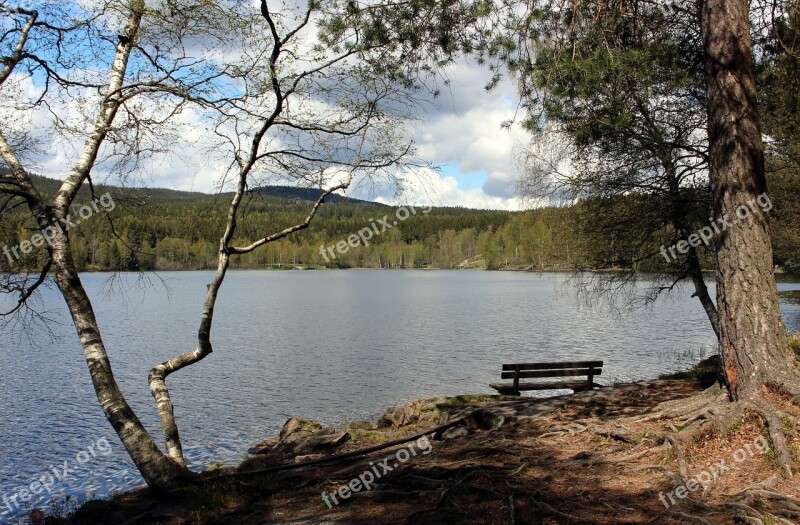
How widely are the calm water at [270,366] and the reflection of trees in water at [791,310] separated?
0.83ft

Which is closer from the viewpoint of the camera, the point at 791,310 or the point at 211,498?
the point at 211,498

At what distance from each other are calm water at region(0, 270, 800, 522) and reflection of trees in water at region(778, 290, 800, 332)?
0.25 meters

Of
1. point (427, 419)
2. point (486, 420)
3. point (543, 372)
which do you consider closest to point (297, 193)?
point (486, 420)

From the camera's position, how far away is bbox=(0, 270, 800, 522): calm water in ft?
43.7

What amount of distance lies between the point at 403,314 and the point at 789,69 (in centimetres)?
3531

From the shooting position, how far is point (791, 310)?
35.8 m

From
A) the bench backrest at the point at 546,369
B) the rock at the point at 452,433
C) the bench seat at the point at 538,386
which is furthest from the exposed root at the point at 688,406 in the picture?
the bench seat at the point at 538,386

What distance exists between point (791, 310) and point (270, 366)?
3155 cm

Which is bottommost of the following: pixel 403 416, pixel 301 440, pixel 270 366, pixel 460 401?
pixel 270 366

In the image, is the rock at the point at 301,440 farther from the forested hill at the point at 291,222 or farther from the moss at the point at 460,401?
the forested hill at the point at 291,222

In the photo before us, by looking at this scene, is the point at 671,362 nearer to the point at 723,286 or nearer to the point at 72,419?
the point at 723,286

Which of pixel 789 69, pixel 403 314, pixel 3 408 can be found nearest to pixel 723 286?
pixel 789 69

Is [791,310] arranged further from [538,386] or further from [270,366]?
[270,366]

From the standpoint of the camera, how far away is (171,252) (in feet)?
355
